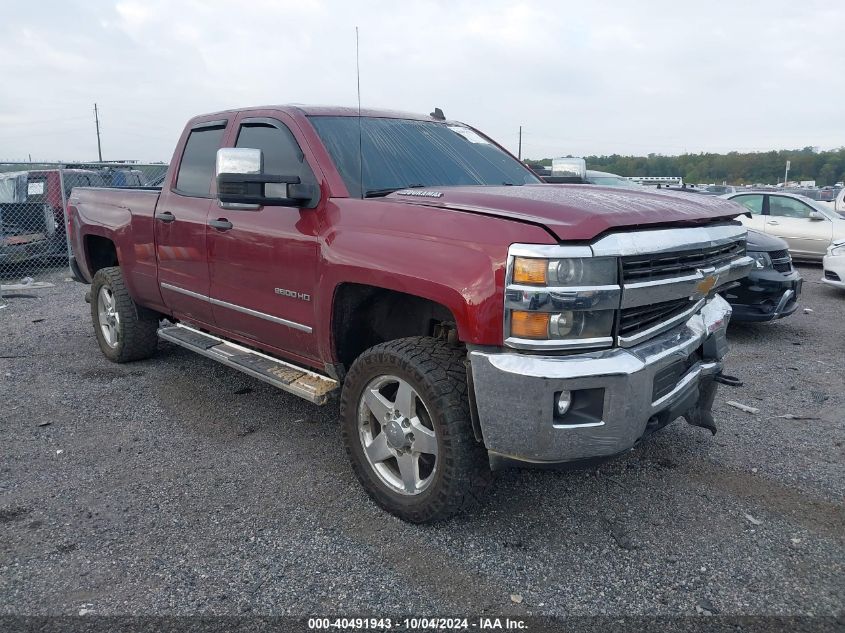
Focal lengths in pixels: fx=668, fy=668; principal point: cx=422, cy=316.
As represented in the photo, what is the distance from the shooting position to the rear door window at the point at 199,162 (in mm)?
4512

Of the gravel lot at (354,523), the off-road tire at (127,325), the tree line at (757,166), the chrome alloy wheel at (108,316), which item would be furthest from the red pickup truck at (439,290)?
the tree line at (757,166)

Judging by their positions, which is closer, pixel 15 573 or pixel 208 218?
pixel 15 573

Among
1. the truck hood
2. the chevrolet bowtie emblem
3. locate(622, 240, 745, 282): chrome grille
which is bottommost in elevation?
the chevrolet bowtie emblem

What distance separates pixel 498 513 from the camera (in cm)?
328

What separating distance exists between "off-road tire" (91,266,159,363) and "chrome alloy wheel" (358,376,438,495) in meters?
3.10

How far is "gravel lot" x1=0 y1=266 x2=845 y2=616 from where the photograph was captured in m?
2.64

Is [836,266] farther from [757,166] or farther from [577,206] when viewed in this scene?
[757,166]

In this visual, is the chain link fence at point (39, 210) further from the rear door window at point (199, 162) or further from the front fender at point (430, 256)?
the front fender at point (430, 256)

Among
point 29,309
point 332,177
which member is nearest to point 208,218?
point 332,177

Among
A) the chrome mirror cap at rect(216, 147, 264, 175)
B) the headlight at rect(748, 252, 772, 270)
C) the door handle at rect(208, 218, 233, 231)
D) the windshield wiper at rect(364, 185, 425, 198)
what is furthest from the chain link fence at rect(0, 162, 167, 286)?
the headlight at rect(748, 252, 772, 270)

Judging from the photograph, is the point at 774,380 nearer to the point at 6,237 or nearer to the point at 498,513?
the point at 498,513

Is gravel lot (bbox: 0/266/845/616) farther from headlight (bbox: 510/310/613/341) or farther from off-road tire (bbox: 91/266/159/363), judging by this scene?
headlight (bbox: 510/310/613/341)

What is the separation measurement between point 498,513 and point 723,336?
4.91ft

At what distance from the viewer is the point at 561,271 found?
2.54 metres
